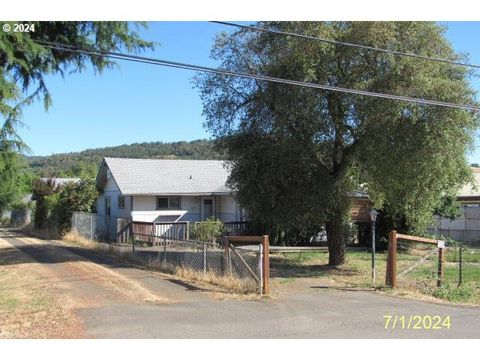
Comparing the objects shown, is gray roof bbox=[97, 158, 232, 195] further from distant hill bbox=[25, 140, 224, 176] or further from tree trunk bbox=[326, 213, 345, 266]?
distant hill bbox=[25, 140, 224, 176]

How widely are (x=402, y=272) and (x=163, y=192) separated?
19943 millimetres

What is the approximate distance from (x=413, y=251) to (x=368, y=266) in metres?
7.97

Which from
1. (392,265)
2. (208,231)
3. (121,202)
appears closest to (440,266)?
(392,265)

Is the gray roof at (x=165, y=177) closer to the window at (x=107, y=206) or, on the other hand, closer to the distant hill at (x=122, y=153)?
the window at (x=107, y=206)

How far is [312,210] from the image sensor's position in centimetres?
1820

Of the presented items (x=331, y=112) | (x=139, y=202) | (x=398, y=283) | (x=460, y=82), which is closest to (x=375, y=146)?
(x=331, y=112)

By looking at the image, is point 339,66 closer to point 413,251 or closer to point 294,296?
point 294,296

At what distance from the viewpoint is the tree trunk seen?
65.8 feet

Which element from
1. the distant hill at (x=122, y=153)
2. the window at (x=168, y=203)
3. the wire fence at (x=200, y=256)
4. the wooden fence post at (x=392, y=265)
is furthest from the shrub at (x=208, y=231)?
the distant hill at (x=122, y=153)

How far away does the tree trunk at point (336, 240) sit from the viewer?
65.8 feet

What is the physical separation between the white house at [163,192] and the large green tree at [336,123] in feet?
45.8

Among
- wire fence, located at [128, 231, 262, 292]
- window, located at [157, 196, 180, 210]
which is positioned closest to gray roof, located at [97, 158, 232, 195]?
window, located at [157, 196, 180, 210]

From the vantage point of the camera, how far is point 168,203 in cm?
3394

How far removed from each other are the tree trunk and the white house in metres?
12.7
